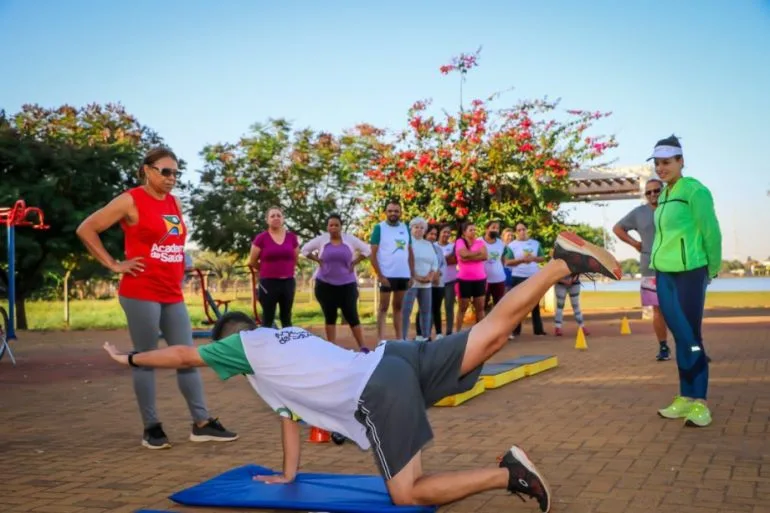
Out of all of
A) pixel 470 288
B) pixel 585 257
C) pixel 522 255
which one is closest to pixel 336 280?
pixel 470 288

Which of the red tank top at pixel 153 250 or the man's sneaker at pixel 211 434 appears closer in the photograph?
the red tank top at pixel 153 250

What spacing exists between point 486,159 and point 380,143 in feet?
11.2

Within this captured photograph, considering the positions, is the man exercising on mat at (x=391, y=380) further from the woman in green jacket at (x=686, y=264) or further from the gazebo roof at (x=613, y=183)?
the gazebo roof at (x=613, y=183)

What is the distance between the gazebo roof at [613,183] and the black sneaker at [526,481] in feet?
64.2

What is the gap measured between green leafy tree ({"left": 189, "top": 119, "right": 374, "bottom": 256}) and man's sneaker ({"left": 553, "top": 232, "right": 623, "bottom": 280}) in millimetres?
23696

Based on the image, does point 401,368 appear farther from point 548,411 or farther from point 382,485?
point 548,411

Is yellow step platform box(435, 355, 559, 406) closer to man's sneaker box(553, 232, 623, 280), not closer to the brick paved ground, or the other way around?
the brick paved ground

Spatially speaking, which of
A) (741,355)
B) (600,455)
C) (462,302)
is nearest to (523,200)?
(462,302)

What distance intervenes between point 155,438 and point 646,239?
6650 mm

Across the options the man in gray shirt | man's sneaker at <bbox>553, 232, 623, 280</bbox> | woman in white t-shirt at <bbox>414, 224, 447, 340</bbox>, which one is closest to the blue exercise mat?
man's sneaker at <bbox>553, 232, 623, 280</bbox>

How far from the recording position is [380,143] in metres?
21.6

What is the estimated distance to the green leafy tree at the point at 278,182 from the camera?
94.1 feet

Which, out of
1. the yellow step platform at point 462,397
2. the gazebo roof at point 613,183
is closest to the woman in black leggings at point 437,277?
the yellow step platform at point 462,397

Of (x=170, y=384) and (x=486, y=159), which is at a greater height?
(x=486, y=159)
